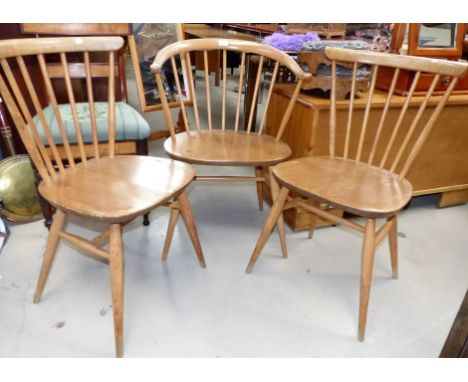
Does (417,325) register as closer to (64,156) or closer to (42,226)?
(64,156)

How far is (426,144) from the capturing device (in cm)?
196

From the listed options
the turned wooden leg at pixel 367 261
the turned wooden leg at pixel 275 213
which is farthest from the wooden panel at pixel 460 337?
the turned wooden leg at pixel 275 213

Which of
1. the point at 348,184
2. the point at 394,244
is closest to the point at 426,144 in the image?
the point at 394,244

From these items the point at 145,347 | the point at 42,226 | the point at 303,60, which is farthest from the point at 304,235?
the point at 42,226

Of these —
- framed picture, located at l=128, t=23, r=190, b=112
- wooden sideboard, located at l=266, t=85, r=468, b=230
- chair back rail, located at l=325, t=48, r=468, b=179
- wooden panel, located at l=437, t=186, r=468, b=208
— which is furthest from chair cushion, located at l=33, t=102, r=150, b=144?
wooden panel, located at l=437, t=186, r=468, b=208

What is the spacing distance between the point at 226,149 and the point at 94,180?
564mm

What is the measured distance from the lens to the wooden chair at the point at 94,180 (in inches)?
44.9

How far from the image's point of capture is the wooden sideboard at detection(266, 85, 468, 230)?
173 cm

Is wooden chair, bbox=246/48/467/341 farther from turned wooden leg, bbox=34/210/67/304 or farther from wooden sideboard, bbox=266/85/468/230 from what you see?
turned wooden leg, bbox=34/210/67/304

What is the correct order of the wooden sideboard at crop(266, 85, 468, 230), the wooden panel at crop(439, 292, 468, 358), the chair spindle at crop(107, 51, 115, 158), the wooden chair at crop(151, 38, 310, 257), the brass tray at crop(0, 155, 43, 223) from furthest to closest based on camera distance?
the brass tray at crop(0, 155, 43, 223) < the wooden sideboard at crop(266, 85, 468, 230) < the wooden chair at crop(151, 38, 310, 257) < the chair spindle at crop(107, 51, 115, 158) < the wooden panel at crop(439, 292, 468, 358)

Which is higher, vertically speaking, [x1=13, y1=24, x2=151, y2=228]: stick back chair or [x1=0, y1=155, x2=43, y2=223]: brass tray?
[x1=13, y1=24, x2=151, y2=228]: stick back chair

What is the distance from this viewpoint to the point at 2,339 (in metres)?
1.27

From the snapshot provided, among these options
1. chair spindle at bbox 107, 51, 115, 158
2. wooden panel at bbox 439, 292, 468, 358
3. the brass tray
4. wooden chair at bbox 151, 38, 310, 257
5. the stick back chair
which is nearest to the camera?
wooden panel at bbox 439, 292, 468, 358

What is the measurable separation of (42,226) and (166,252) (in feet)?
2.26
